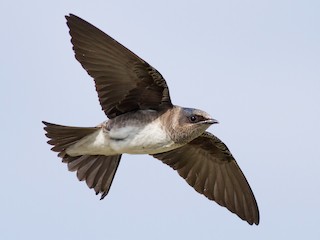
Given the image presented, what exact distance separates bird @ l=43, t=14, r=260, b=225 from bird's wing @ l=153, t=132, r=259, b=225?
0.84 metres

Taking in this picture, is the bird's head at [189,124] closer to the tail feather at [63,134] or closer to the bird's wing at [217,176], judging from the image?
the tail feather at [63,134]

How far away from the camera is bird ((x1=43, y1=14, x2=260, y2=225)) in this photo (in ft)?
31.4

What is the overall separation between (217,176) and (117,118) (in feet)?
5.52

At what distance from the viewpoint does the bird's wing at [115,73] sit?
948 centimetres

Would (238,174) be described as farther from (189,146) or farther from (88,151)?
(88,151)

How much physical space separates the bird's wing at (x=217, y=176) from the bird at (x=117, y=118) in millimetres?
844

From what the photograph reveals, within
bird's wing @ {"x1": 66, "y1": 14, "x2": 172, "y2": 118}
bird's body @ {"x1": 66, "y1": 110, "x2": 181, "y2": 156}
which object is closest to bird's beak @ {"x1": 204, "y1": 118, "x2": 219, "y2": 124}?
bird's body @ {"x1": 66, "y1": 110, "x2": 181, "y2": 156}

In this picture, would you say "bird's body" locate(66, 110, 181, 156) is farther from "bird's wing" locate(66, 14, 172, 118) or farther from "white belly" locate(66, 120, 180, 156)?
"bird's wing" locate(66, 14, 172, 118)

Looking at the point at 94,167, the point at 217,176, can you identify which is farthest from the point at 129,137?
the point at 217,176

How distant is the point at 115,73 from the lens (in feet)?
32.1

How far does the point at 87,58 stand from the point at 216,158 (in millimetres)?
2129

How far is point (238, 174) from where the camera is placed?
11.2 metres

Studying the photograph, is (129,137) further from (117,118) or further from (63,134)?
(63,134)

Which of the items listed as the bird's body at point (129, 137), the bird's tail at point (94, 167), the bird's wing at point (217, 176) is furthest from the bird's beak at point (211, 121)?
the bird's wing at point (217, 176)
